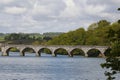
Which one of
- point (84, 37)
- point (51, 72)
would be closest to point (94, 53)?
point (84, 37)

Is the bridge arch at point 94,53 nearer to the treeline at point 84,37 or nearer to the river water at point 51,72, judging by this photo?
the treeline at point 84,37

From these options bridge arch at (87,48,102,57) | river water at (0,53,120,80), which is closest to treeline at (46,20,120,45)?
bridge arch at (87,48,102,57)

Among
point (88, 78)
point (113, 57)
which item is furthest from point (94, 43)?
point (113, 57)

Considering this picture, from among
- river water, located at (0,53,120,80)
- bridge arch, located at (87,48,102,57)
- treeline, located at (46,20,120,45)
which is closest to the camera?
river water, located at (0,53,120,80)

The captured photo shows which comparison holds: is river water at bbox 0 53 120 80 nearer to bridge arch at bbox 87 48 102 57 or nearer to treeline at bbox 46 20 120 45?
bridge arch at bbox 87 48 102 57

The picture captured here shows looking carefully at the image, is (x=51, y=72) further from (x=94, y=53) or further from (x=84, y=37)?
(x=84, y=37)

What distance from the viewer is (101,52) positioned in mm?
135250

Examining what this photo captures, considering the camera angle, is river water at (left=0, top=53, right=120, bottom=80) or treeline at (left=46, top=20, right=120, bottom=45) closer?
river water at (left=0, top=53, right=120, bottom=80)

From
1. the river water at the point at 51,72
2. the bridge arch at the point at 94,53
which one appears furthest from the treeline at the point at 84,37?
the river water at the point at 51,72

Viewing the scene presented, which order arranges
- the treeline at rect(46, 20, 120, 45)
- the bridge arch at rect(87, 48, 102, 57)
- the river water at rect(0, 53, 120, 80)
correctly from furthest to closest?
1. the treeline at rect(46, 20, 120, 45)
2. the bridge arch at rect(87, 48, 102, 57)
3. the river water at rect(0, 53, 120, 80)

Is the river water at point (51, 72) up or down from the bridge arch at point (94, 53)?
down

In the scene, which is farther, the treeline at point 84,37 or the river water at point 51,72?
the treeline at point 84,37

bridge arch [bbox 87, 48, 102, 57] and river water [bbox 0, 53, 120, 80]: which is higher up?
bridge arch [bbox 87, 48, 102, 57]

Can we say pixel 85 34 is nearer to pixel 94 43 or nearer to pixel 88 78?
pixel 94 43
